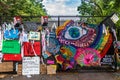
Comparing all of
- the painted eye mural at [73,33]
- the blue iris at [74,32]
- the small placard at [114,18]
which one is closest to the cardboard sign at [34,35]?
the painted eye mural at [73,33]

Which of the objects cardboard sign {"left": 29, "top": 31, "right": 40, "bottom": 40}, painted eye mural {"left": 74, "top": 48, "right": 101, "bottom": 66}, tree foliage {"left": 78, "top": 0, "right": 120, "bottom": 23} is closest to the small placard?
painted eye mural {"left": 74, "top": 48, "right": 101, "bottom": 66}

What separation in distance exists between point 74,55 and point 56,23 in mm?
1437

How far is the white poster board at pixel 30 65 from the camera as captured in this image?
12641mm

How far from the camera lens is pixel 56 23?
13438mm

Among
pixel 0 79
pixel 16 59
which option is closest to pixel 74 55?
pixel 16 59

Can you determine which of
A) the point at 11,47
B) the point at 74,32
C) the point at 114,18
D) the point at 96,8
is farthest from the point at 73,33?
the point at 96,8

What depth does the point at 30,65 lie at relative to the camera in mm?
12727

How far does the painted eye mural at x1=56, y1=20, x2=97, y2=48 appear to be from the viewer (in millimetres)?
13148

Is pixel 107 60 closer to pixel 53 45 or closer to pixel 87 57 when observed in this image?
pixel 87 57

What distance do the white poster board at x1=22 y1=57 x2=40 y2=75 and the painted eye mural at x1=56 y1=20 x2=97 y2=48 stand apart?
1.24 m

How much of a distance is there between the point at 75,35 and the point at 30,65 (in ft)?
6.79

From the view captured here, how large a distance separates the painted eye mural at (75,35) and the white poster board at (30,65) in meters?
1.24

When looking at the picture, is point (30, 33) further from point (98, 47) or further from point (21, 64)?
point (98, 47)

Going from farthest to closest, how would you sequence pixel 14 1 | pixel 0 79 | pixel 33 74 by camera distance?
pixel 14 1, pixel 33 74, pixel 0 79
